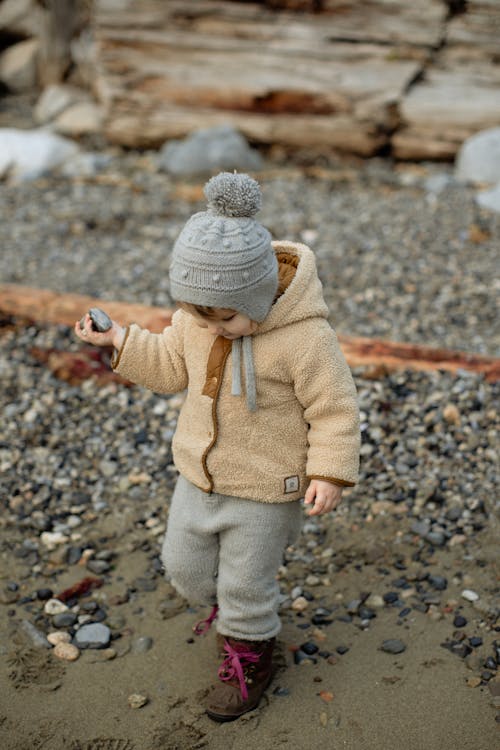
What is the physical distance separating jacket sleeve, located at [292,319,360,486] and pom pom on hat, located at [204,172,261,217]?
397mm

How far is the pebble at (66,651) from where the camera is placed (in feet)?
10.1

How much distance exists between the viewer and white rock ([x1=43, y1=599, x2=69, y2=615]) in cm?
329

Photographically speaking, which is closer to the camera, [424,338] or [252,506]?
[252,506]

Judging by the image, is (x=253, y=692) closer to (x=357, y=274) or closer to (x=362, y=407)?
(x=362, y=407)

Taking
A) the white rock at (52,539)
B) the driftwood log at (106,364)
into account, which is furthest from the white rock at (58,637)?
the driftwood log at (106,364)

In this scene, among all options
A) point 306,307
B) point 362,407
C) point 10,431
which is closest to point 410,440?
point 362,407

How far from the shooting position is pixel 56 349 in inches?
185

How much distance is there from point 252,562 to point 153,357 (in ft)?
2.34

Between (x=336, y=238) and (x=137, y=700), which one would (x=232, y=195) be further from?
(x=336, y=238)

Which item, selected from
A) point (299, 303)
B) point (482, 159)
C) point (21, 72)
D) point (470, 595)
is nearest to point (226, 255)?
point (299, 303)

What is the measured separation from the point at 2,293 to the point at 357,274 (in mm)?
2465

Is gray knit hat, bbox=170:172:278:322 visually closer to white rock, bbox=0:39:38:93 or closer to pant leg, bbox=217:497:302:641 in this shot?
pant leg, bbox=217:497:302:641

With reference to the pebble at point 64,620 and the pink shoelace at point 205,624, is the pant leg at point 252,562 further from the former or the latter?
the pebble at point 64,620

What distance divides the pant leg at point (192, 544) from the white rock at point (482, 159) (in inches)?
224
